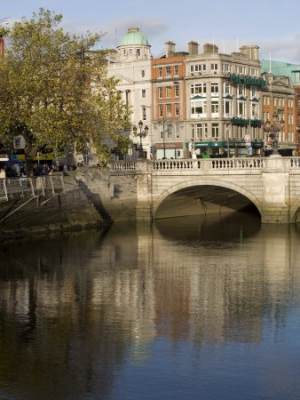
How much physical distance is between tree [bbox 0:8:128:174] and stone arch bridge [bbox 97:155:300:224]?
5451 mm

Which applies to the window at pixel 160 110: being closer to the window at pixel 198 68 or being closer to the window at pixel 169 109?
the window at pixel 169 109

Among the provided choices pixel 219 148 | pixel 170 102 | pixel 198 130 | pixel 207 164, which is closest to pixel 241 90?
pixel 198 130

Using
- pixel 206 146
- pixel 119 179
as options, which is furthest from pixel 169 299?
pixel 206 146

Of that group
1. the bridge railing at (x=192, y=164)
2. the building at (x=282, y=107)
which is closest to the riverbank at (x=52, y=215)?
the bridge railing at (x=192, y=164)

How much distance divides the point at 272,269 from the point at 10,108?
24.1 metres

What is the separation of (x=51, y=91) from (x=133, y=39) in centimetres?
5814

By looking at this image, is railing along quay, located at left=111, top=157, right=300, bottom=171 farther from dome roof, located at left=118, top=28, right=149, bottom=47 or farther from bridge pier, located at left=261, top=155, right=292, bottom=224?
dome roof, located at left=118, top=28, right=149, bottom=47

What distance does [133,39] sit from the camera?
375ft

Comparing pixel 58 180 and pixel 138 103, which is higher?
pixel 138 103

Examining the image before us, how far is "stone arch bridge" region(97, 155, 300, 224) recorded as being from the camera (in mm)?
61344

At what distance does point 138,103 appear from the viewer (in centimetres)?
10762

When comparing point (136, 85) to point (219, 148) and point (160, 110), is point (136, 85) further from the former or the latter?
point (219, 148)

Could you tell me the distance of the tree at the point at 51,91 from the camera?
5722 cm

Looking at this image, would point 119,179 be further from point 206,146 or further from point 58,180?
point 206,146
